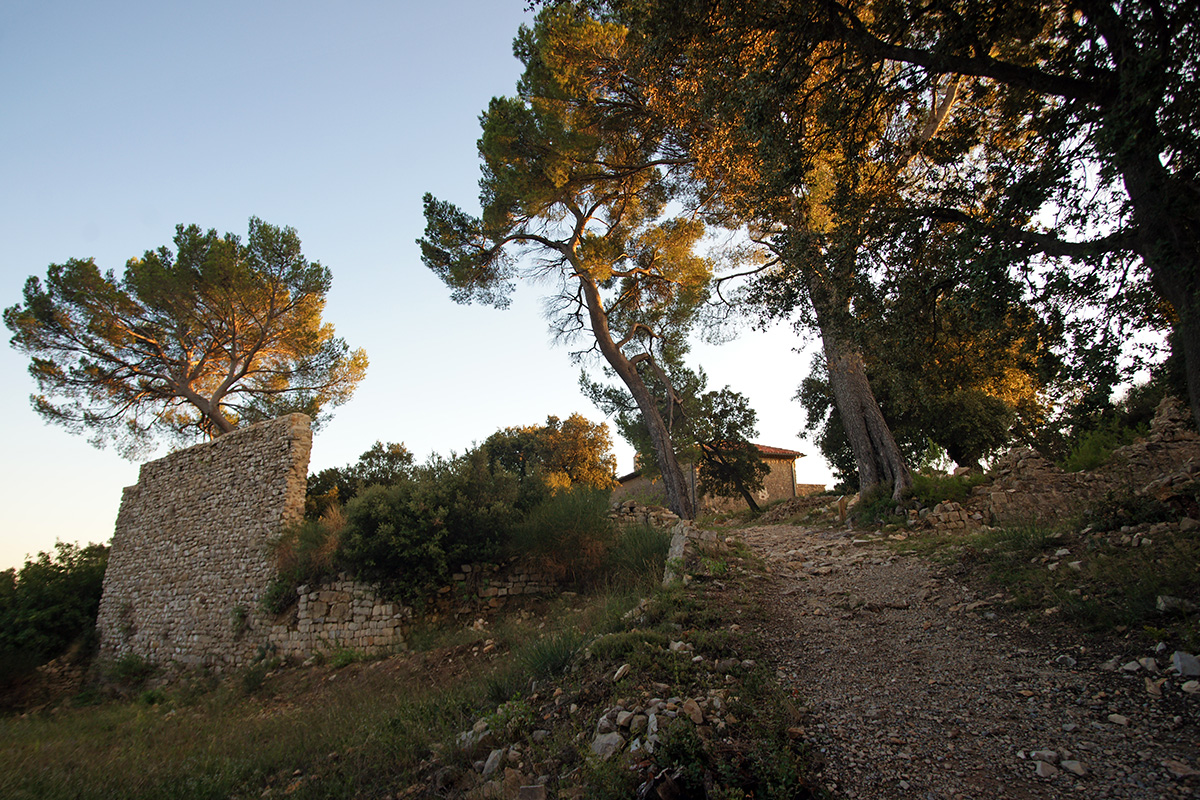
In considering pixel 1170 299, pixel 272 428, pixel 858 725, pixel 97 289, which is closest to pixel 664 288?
pixel 272 428

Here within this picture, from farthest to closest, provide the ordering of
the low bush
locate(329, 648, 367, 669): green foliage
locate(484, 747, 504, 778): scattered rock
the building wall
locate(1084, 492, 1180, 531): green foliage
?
the building wall < the low bush < locate(329, 648, 367, 669): green foliage < locate(1084, 492, 1180, 531): green foliage < locate(484, 747, 504, 778): scattered rock

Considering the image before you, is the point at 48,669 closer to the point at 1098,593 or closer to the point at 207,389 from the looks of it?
the point at 207,389

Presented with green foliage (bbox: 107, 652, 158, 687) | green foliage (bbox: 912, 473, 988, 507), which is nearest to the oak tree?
green foliage (bbox: 912, 473, 988, 507)

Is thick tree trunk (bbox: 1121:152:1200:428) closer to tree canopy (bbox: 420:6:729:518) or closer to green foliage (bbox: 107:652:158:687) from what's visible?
tree canopy (bbox: 420:6:729:518)

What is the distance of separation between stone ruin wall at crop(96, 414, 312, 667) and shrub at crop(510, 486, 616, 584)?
198 inches

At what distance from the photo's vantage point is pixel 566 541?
396 inches

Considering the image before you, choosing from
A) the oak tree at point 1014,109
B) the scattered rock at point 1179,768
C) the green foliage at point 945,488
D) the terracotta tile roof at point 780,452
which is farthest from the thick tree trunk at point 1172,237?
the terracotta tile roof at point 780,452

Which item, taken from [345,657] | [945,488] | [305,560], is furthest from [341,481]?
[945,488]

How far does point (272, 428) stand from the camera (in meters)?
12.2

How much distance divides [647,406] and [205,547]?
408 inches

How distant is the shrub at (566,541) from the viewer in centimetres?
1008

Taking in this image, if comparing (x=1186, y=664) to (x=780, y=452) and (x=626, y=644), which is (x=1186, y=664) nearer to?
(x=626, y=644)

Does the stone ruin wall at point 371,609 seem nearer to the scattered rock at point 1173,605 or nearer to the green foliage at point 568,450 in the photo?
the scattered rock at point 1173,605

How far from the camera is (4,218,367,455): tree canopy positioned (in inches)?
662
